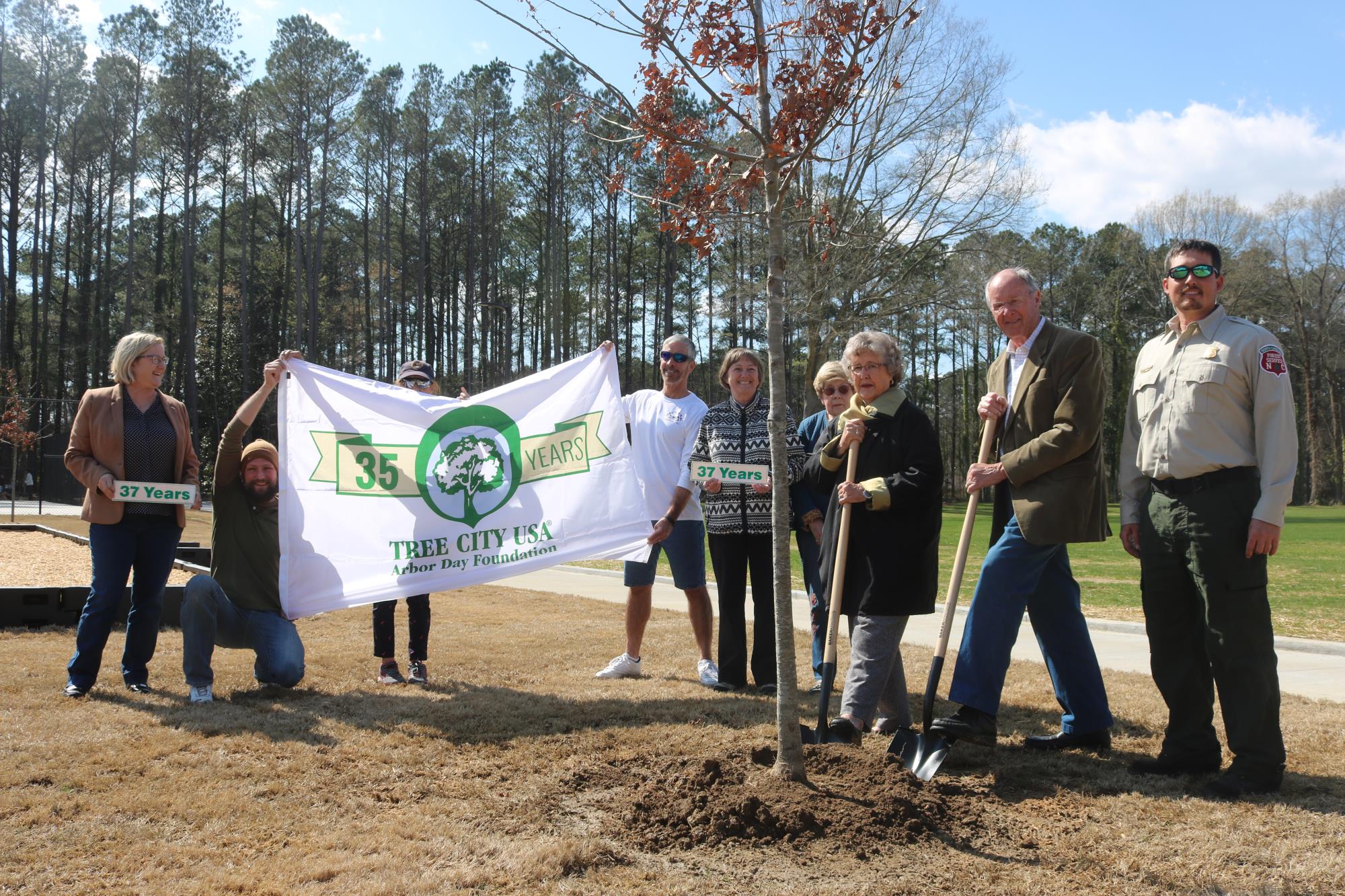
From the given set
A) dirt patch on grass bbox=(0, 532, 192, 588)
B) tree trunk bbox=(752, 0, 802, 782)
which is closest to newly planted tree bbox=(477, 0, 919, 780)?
tree trunk bbox=(752, 0, 802, 782)

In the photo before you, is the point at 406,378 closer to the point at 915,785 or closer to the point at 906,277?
the point at 915,785

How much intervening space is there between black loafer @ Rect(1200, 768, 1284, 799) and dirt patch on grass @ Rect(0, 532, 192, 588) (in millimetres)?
7959

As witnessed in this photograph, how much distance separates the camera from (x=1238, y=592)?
407 centimetres

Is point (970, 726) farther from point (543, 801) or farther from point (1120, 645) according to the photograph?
point (1120, 645)

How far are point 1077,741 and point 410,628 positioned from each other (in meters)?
3.96

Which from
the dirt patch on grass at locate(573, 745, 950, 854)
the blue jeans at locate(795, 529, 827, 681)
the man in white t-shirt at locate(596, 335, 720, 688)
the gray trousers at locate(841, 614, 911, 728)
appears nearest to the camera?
the dirt patch on grass at locate(573, 745, 950, 854)

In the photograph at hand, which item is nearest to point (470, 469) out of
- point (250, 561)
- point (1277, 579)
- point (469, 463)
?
point (469, 463)

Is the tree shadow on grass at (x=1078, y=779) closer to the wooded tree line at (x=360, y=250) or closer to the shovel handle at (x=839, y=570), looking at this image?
the shovel handle at (x=839, y=570)

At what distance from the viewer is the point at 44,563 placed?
37.3ft

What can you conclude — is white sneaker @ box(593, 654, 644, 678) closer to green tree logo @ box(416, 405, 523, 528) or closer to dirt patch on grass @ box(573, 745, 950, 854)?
green tree logo @ box(416, 405, 523, 528)

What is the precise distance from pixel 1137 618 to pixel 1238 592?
218 inches

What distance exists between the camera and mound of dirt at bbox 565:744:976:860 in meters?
3.58

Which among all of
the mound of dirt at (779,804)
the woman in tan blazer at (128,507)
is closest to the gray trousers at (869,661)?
the mound of dirt at (779,804)

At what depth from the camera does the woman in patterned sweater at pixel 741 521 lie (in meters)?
6.27
